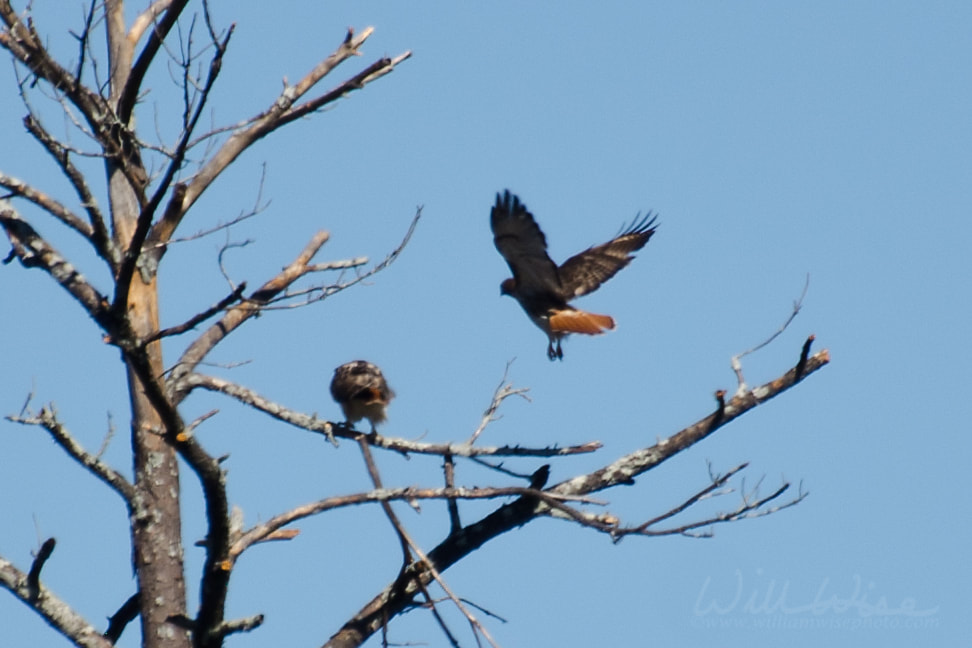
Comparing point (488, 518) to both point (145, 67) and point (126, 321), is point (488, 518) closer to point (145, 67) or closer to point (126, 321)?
point (126, 321)

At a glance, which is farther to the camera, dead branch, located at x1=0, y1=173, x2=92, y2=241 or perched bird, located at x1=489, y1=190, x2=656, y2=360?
perched bird, located at x1=489, y1=190, x2=656, y2=360

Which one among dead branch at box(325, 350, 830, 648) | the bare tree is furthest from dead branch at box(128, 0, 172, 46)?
dead branch at box(325, 350, 830, 648)

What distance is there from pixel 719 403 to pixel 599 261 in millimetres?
3576

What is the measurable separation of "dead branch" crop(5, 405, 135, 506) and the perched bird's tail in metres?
3.65

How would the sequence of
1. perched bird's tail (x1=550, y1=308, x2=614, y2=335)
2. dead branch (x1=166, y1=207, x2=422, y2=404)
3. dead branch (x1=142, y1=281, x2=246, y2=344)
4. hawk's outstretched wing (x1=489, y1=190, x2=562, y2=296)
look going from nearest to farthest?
1. dead branch (x1=142, y1=281, x2=246, y2=344)
2. dead branch (x1=166, y1=207, x2=422, y2=404)
3. hawk's outstretched wing (x1=489, y1=190, x2=562, y2=296)
4. perched bird's tail (x1=550, y1=308, x2=614, y2=335)

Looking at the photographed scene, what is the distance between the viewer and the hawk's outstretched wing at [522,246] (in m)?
7.41

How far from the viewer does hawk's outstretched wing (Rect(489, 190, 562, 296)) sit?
24.3ft

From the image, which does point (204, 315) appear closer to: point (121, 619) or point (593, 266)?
point (121, 619)

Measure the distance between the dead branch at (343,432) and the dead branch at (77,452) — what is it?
49 centimetres

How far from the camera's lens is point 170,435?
4.14m

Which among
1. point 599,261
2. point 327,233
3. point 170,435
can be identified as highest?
point 599,261

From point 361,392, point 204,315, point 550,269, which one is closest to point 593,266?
point 550,269

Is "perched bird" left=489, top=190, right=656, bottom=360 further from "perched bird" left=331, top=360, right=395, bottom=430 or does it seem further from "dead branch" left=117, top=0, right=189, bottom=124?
"dead branch" left=117, top=0, right=189, bottom=124

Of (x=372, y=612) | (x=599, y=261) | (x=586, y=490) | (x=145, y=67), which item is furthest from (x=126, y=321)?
(x=599, y=261)
